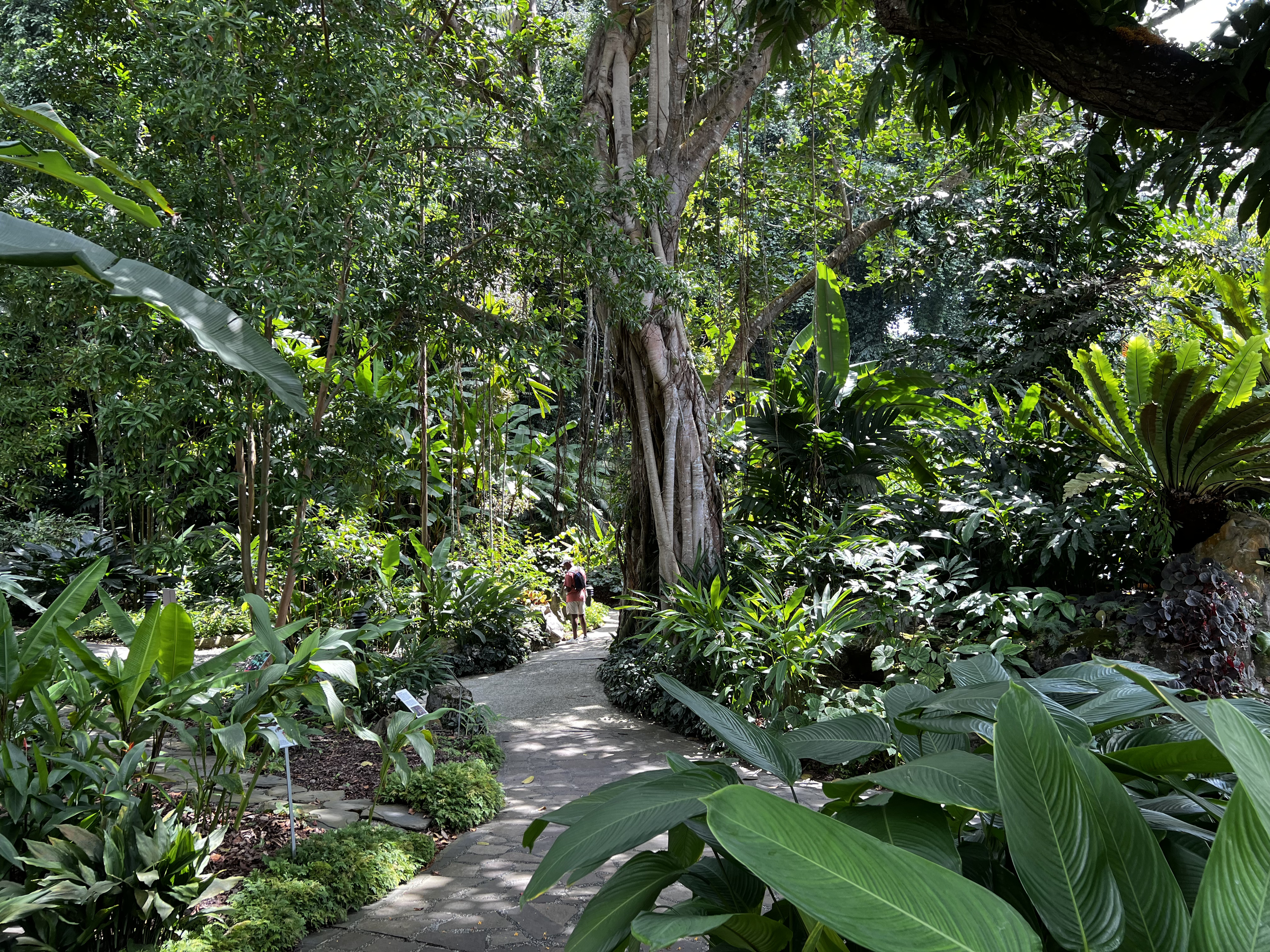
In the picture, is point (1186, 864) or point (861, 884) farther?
point (1186, 864)

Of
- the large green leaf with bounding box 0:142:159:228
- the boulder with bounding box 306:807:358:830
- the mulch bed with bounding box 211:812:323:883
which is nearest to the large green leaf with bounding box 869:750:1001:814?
the large green leaf with bounding box 0:142:159:228

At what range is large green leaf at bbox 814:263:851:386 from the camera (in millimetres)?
7801

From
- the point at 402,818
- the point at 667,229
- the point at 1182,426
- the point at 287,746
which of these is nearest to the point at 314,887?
the point at 287,746

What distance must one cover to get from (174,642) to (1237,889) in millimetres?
2908

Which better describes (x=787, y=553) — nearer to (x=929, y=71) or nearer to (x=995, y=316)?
(x=995, y=316)

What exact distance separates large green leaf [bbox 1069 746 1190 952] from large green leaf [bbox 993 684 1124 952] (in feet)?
0.05

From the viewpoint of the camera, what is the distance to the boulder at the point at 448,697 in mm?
5578

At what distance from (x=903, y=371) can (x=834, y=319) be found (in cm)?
84

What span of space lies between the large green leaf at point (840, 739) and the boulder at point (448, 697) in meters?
4.61

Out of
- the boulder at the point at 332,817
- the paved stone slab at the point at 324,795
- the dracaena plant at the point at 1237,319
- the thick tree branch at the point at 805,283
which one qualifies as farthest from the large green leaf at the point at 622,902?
the thick tree branch at the point at 805,283

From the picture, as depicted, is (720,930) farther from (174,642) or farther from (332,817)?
(332,817)

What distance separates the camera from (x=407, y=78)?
4699 millimetres

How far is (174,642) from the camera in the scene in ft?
9.04

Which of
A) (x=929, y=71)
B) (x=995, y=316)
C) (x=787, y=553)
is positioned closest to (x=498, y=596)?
(x=787, y=553)
